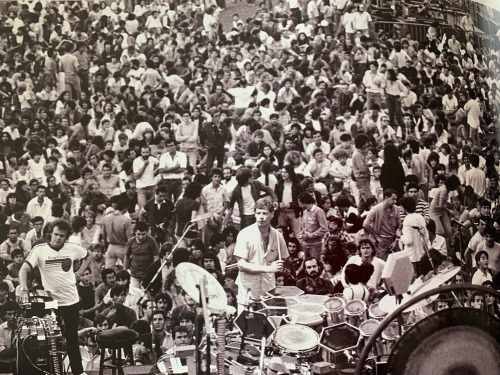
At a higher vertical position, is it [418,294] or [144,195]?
[144,195]

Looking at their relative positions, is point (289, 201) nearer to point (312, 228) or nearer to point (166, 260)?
point (312, 228)

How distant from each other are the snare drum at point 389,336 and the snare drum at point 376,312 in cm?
12

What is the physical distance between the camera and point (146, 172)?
819cm

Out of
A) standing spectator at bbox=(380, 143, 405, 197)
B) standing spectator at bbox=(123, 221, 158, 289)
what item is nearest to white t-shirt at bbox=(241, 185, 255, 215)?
standing spectator at bbox=(123, 221, 158, 289)

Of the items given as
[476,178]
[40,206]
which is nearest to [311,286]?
[476,178]

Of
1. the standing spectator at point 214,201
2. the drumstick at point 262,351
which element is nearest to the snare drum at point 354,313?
the drumstick at point 262,351

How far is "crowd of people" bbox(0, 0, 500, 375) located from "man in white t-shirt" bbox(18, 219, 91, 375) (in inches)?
0.6

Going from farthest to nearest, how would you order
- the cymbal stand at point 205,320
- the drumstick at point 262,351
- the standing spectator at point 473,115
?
the standing spectator at point 473,115
the drumstick at point 262,351
the cymbal stand at point 205,320

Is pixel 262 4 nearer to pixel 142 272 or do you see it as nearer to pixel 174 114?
pixel 174 114

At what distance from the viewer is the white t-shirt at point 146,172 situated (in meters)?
8.14

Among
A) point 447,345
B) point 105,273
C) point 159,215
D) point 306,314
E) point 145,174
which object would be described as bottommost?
point 447,345

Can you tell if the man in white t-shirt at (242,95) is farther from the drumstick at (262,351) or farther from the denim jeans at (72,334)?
the denim jeans at (72,334)

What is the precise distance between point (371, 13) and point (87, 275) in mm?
3892

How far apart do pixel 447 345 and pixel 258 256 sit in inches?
76.3
